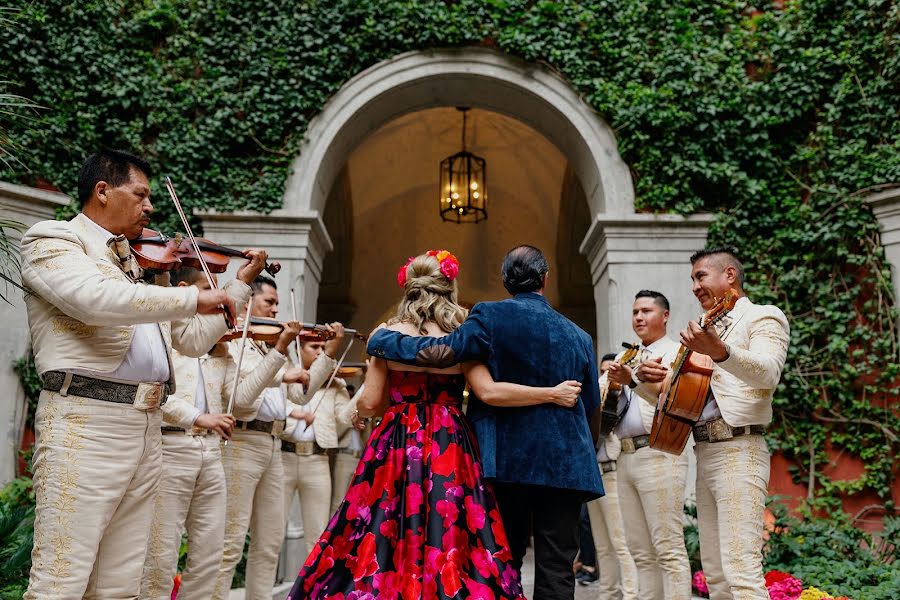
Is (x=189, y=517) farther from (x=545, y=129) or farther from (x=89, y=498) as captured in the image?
(x=545, y=129)

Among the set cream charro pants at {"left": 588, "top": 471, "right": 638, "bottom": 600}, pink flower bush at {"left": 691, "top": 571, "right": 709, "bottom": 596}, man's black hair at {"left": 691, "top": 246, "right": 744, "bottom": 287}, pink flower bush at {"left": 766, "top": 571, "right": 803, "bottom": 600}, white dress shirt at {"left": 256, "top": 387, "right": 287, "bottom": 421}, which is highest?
man's black hair at {"left": 691, "top": 246, "right": 744, "bottom": 287}

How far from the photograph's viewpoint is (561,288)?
13188mm

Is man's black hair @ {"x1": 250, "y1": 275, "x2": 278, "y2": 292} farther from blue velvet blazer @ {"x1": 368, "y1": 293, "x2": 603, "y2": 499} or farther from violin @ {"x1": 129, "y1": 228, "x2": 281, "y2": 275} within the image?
blue velvet blazer @ {"x1": 368, "y1": 293, "x2": 603, "y2": 499}

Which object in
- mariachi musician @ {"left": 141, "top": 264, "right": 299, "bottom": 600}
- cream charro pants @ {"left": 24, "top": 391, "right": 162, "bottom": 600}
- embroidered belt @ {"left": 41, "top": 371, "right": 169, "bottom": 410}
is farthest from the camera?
mariachi musician @ {"left": 141, "top": 264, "right": 299, "bottom": 600}

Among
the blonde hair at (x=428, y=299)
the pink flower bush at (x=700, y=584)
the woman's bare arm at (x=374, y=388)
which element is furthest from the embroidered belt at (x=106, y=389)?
the pink flower bush at (x=700, y=584)

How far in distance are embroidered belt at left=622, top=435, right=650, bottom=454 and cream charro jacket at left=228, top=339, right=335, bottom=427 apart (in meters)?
1.95

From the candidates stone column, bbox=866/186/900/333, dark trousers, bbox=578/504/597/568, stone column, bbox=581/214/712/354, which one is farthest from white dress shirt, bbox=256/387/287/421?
stone column, bbox=866/186/900/333

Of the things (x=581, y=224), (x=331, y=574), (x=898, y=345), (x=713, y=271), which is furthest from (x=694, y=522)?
(x=581, y=224)

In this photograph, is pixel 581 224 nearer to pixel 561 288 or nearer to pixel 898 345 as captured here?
pixel 561 288

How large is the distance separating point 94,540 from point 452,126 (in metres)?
11.3

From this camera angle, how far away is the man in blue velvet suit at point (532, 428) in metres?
2.92

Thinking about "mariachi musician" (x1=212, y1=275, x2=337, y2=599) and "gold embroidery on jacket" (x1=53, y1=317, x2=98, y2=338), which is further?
"mariachi musician" (x1=212, y1=275, x2=337, y2=599)

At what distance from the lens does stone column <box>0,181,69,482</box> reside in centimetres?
658

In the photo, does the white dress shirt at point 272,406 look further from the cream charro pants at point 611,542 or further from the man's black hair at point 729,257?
the man's black hair at point 729,257
